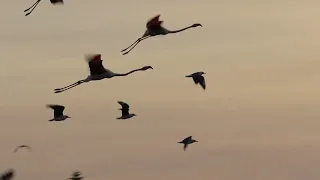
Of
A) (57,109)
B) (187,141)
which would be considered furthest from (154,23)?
(187,141)

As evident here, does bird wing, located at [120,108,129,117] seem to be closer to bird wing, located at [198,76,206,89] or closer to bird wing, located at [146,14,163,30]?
bird wing, located at [198,76,206,89]

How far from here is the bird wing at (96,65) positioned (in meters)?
43.0

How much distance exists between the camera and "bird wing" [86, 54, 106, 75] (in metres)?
43.0

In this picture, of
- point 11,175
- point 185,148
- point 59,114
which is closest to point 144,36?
point 11,175

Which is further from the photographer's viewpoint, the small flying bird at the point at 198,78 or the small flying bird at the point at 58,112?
the small flying bird at the point at 58,112

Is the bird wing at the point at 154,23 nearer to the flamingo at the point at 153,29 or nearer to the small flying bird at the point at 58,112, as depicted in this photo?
the flamingo at the point at 153,29

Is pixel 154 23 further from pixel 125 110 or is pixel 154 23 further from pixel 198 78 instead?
pixel 125 110

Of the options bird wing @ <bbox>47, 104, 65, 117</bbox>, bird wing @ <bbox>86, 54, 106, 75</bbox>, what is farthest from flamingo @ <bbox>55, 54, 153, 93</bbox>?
bird wing @ <bbox>47, 104, 65, 117</bbox>

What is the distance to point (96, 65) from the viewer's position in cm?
4369

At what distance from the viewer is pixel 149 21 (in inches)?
1726

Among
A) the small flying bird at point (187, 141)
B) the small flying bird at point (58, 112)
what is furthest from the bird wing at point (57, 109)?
the small flying bird at point (187, 141)

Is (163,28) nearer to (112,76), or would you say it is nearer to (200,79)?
(112,76)

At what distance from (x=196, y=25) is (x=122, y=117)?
12370 millimetres

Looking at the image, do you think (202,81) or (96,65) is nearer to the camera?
(96,65)
